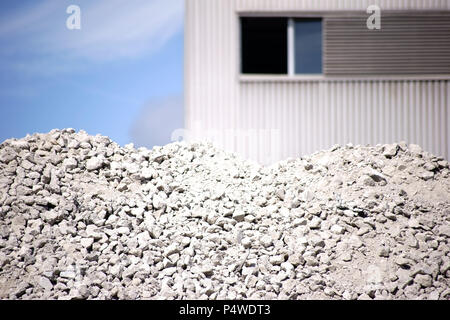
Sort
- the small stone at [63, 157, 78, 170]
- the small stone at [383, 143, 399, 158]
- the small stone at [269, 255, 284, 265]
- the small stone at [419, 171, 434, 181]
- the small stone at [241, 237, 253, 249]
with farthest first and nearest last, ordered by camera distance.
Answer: the small stone at [383, 143, 399, 158]
the small stone at [419, 171, 434, 181]
the small stone at [63, 157, 78, 170]
the small stone at [241, 237, 253, 249]
the small stone at [269, 255, 284, 265]

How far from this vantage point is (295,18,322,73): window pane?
28.1 feet

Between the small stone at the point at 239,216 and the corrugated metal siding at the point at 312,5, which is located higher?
the corrugated metal siding at the point at 312,5

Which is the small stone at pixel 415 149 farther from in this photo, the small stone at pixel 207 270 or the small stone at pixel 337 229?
the small stone at pixel 207 270

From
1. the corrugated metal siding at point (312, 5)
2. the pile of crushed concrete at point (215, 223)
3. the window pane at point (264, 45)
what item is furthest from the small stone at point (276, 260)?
the corrugated metal siding at point (312, 5)

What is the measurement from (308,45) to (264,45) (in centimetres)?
79

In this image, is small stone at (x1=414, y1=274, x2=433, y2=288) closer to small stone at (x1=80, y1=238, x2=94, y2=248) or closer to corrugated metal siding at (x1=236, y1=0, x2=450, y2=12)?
small stone at (x1=80, y1=238, x2=94, y2=248)

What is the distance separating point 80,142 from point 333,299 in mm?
4297

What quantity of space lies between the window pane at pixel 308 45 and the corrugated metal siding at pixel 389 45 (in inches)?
5.2

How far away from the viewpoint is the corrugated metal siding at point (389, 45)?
8.58 meters

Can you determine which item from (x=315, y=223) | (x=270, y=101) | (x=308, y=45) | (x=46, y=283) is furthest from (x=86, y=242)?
(x=308, y=45)

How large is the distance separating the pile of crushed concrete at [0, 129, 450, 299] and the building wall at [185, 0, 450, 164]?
106cm

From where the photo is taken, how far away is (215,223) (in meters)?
5.63

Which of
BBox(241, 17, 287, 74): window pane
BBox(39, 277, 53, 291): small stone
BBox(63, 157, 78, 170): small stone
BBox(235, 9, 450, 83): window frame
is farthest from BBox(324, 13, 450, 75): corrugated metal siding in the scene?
BBox(39, 277, 53, 291): small stone

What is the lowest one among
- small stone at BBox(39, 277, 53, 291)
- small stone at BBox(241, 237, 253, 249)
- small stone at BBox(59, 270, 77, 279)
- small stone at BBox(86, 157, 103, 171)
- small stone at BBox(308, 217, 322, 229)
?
small stone at BBox(39, 277, 53, 291)
